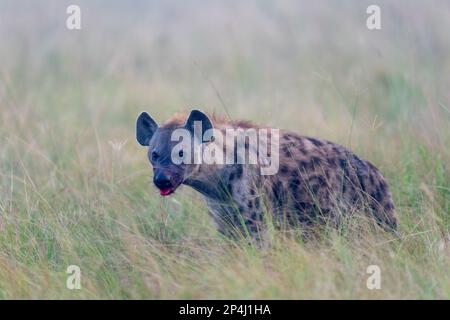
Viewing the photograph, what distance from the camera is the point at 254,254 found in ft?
17.9

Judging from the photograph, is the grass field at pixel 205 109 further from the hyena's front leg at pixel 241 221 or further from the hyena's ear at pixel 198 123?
the hyena's ear at pixel 198 123

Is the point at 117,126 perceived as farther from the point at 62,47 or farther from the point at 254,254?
the point at 254,254

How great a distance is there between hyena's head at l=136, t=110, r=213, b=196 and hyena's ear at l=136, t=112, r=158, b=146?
174 millimetres

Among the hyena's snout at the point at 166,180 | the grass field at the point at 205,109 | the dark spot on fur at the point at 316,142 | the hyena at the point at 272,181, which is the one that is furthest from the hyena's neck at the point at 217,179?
the dark spot on fur at the point at 316,142

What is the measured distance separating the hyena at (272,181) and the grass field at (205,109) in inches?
7.1

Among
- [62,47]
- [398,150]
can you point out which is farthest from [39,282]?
[62,47]

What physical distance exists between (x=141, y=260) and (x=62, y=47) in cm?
622

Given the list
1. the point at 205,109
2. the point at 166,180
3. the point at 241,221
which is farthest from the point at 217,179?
the point at 205,109

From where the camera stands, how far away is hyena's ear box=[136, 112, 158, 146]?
19.7 feet

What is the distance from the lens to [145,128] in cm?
606

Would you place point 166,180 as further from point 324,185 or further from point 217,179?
point 324,185

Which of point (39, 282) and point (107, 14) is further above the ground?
point (107, 14)

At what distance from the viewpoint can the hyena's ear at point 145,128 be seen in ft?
19.7

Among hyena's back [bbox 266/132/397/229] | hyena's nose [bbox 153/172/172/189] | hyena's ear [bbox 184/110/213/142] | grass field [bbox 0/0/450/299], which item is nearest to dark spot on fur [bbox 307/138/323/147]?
hyena's back [bbox 266/132/397/229]
